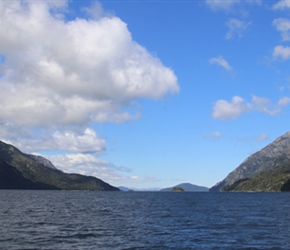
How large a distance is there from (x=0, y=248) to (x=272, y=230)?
168ft

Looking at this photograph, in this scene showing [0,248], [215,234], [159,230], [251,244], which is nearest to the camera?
[0,248]

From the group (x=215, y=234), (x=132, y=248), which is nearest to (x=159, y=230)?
(x=215, y=234)

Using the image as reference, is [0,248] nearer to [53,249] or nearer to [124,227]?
[53,249]

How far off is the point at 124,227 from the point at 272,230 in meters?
30.1

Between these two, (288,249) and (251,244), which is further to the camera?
(251,244)

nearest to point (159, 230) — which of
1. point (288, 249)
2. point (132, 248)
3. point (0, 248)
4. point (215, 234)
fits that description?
point (215, 234)

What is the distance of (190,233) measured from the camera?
67688mm

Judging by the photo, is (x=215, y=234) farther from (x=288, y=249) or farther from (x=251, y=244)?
(x=288, y=249)

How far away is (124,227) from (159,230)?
831cm

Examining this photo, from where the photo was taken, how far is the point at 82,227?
74125 mm

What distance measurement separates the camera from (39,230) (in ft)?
223

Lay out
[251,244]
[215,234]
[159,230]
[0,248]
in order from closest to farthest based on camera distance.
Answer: [0,248] → [251,244] → [215,234] → [159,230]

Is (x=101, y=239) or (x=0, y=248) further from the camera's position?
(x=101, y=239)

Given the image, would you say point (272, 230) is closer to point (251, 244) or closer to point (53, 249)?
point (251, 244)
